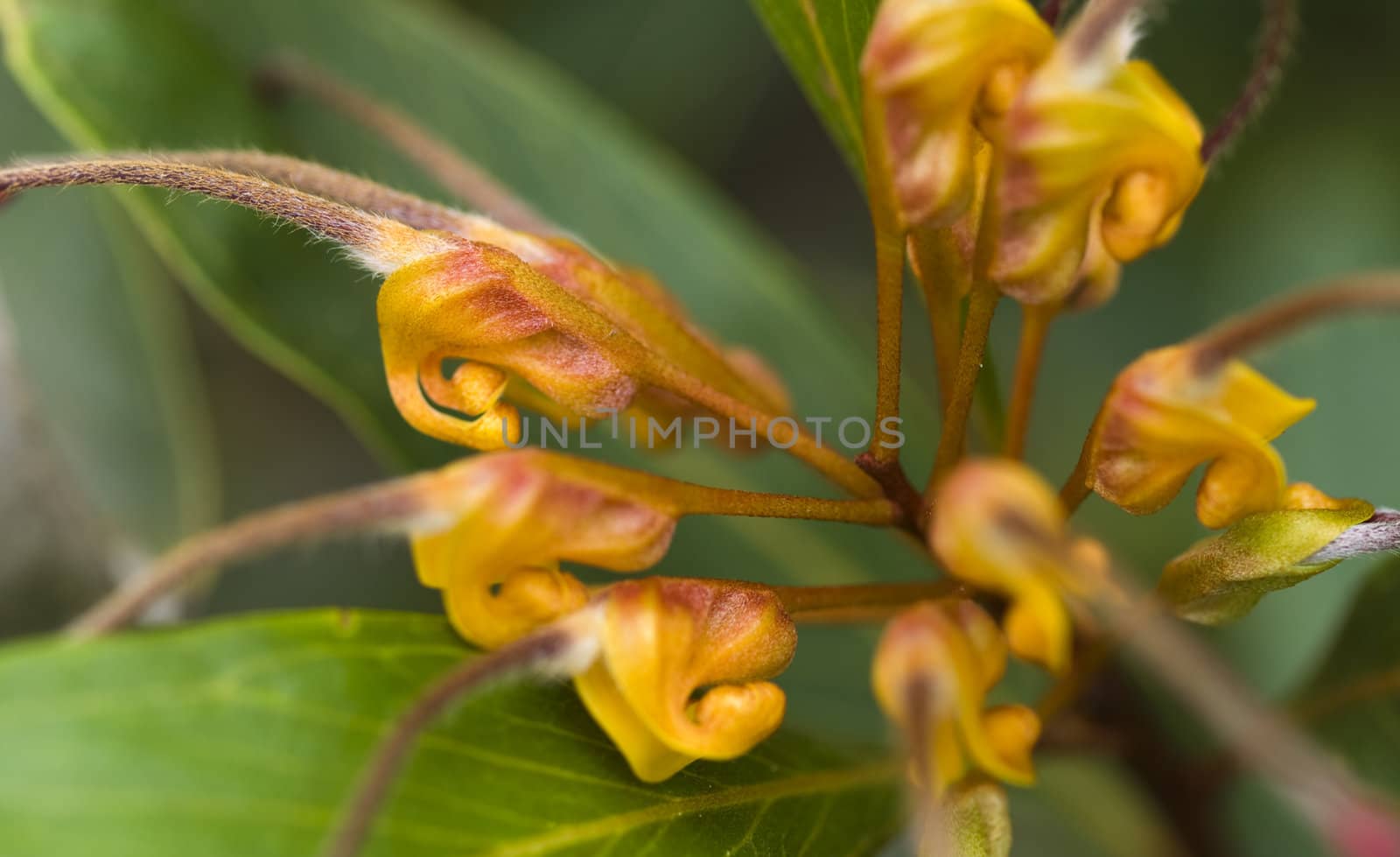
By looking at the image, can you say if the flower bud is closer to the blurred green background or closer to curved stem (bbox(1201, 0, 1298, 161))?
curved stem (bbox(1201, 0, 1298, 161))

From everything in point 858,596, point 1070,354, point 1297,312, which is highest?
point 1297,312

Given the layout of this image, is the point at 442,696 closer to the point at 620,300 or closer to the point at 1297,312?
the point at 620,300

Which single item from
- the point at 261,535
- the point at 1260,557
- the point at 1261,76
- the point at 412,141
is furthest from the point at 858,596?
the point at 412,141

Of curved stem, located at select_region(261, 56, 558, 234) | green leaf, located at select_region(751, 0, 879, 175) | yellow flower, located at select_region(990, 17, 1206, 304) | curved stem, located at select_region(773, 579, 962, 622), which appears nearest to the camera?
yellow flower, located at select_region(990, 17, 1206, 304)

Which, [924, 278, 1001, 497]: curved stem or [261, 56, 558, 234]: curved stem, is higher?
[261, 56, 558, 234]: curved stem

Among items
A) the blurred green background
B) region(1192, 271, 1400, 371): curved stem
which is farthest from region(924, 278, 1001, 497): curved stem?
the blurred green background

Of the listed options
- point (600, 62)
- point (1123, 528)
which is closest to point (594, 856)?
point (1123, 528)
